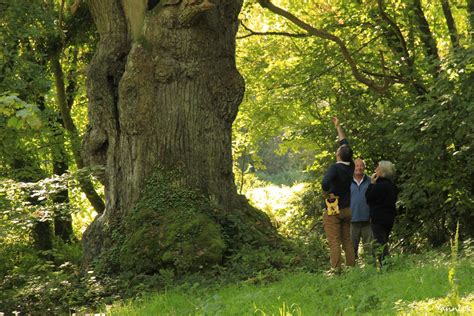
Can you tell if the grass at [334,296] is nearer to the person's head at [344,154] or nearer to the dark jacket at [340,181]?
the dark jacket at [340,181]

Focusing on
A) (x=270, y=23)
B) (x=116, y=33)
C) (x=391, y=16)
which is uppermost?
(x=270, y=23)

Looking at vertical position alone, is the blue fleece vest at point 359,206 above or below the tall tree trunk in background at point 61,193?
below

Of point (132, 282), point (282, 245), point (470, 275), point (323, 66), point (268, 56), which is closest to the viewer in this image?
point (470, 275)

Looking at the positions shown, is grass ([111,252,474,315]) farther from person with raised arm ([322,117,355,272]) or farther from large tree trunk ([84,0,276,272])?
large tree trunk ([84,0,276,272])

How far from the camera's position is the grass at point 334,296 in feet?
19.6

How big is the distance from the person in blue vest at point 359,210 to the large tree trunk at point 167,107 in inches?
50.7

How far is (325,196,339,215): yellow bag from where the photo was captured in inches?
394

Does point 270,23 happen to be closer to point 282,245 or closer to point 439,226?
point 439,226

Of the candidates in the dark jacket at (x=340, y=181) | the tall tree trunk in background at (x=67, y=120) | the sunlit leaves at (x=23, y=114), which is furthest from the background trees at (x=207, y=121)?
the dark jacket at (x=340, y=181)

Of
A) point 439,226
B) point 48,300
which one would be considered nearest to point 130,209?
point 48,300

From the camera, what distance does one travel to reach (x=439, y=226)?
1562cm

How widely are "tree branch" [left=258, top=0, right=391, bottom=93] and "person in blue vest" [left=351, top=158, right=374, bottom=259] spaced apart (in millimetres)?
3674

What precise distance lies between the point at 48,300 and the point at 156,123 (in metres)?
3.02

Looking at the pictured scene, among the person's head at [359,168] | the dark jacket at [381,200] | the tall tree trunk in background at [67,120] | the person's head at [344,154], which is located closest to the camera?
the person's head at [344,154]
